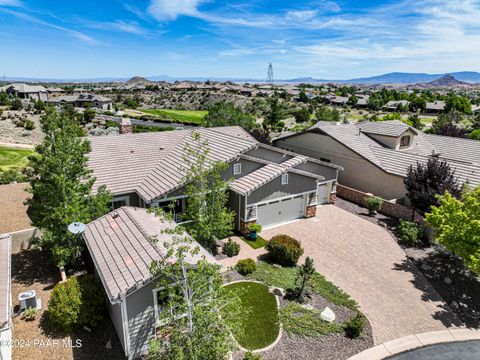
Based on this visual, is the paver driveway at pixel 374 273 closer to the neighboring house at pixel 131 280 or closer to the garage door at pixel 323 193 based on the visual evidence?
the garage door at pixel 323 193

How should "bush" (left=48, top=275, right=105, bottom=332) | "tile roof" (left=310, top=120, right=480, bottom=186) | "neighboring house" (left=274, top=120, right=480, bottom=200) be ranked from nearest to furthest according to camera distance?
"bush" (left=48, top=275, right=105, bottom=332)
"tile roof" (left=310, top=120, right=480, bottom=186)
"neighboring house" (left=274, top=120, right=480, bottom=200)

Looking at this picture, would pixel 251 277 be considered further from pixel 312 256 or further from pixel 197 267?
pixel 197 267

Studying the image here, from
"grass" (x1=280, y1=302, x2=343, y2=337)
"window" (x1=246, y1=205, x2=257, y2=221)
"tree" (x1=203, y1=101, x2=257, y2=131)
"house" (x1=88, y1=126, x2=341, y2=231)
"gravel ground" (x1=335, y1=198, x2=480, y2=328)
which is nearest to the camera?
"grass" (x1=280, y1=302, x2=343, y2=337)

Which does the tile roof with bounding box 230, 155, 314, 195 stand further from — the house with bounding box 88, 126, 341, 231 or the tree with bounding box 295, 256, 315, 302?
the tree with bounding box 295, 256, 315, 302

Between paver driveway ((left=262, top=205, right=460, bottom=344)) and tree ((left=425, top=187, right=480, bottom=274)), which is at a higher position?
tree ((left=425, top=187, right=480, bottom=274))

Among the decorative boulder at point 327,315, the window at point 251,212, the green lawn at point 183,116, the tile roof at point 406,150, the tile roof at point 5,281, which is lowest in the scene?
the green lawn at point 183,116

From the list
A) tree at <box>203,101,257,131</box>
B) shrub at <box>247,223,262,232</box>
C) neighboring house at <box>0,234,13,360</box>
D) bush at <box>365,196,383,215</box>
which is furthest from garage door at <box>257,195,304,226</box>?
tree at <box>203,101,257,131</box>

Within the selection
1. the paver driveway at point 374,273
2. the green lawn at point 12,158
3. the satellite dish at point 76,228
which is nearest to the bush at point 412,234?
the paver driveway at point 374,273
